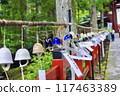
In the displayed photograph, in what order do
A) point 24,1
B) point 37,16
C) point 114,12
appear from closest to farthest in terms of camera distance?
point 37,16
point 24,1
point 114,12

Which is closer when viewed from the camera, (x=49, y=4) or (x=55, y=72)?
(x=55, y=72)

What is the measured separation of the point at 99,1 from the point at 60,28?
1355 centimetres

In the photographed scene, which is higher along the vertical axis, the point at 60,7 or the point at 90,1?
the point at 90,1

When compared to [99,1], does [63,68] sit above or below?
below

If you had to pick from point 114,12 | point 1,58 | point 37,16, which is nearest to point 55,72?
point 1,58

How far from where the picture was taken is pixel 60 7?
6.35 metres

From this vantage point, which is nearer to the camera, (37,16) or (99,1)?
(37,16)

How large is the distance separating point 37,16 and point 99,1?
22.3 feet

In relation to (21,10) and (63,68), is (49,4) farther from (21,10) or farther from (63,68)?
(63,68)

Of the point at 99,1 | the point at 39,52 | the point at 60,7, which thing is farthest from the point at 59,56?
the point at 99,1

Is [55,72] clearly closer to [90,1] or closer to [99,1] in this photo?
[90,1]

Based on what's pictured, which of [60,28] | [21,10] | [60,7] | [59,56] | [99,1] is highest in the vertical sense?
[99,1]

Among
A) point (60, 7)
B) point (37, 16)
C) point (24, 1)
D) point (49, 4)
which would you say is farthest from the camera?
point (49, 4)

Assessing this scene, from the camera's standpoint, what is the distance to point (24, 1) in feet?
40.8
